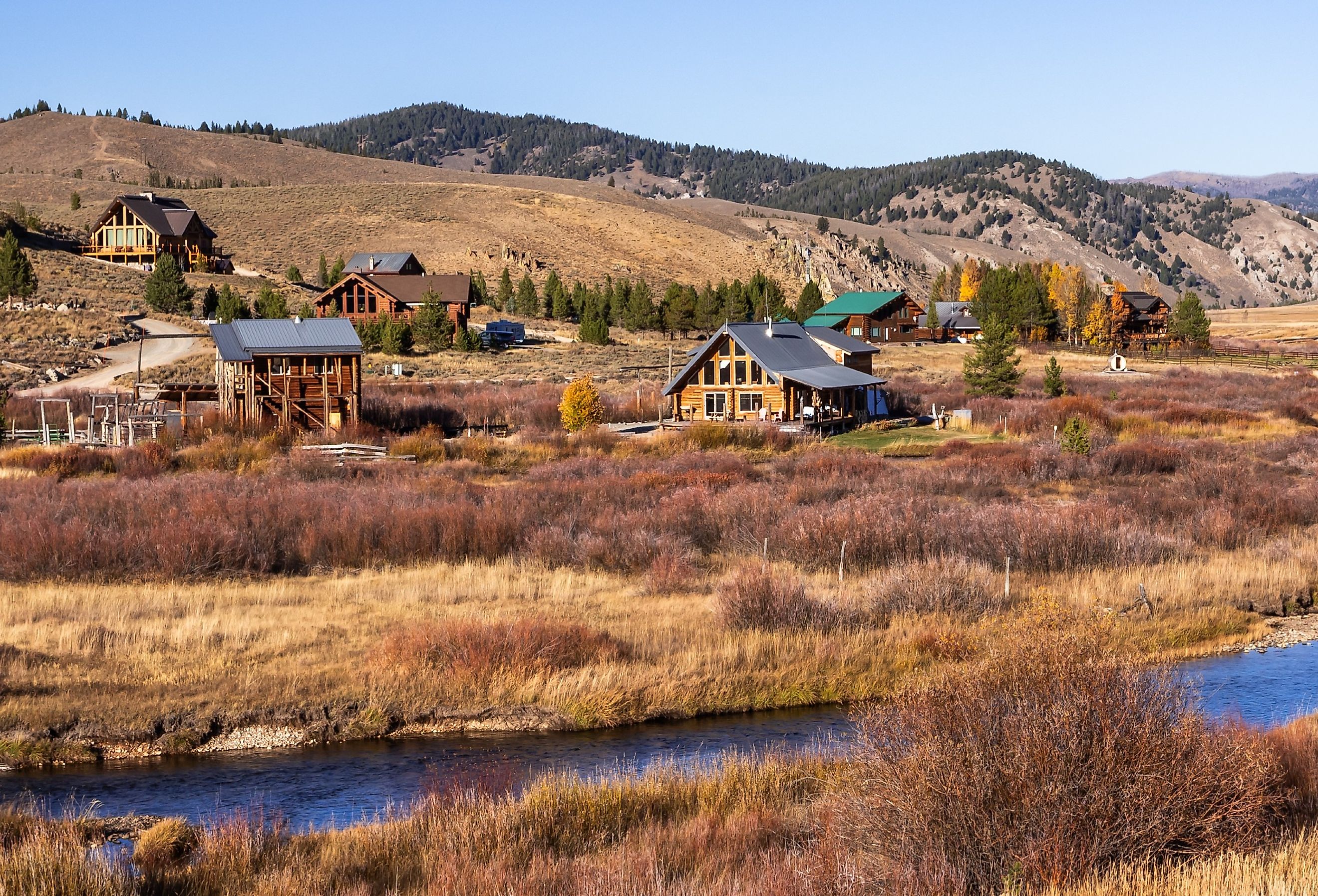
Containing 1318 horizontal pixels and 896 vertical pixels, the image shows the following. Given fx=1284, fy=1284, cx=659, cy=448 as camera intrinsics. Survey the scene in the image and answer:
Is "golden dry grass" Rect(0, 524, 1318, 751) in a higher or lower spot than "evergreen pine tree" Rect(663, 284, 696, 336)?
lower

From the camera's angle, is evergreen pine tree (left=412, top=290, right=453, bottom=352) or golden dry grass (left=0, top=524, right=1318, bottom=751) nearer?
golden dry grass (left=0, top=524, right=1318, bottom=751)

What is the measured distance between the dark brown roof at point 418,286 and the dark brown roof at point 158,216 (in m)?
23.5

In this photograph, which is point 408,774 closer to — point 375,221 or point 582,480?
point 582,480

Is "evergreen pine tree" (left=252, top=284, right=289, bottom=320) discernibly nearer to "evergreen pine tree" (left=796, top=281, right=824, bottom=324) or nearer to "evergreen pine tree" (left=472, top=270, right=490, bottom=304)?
"evergreen pine tree" (left=472, top=270, right=490, bottom=304)

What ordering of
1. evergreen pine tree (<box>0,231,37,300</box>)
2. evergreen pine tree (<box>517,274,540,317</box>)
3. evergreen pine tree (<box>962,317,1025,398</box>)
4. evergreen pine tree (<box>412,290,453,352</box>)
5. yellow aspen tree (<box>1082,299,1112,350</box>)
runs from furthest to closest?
1. yellow aspen tree (<box>1082,299,1112,350</box>)
2. evergreen pine tree (<box>517,274,540,317</box>)
3. evergreen pine tree (<box>412,290,453,352</box>)
4. evergreen pine tree (<box>0,231,37,300</box>)
5. evergreen pine tree (<box>962,317,1025,398</box>)

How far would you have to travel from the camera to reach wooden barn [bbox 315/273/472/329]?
9131cm

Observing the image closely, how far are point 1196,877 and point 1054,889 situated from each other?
112 centimetres

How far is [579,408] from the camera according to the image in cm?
4859

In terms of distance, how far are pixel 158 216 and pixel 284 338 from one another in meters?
71.1

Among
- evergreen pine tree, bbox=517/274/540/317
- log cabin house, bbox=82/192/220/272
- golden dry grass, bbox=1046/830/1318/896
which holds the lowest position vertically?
golden dry grass, bbox=1046/830/1318/896

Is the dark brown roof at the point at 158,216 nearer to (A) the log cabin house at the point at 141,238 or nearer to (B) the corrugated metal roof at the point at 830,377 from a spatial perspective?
(A) the log cabin house at the point at 141,238

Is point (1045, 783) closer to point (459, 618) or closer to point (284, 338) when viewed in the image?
point (459, 618)

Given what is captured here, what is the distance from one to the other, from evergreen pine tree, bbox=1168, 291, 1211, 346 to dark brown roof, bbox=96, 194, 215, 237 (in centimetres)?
8327

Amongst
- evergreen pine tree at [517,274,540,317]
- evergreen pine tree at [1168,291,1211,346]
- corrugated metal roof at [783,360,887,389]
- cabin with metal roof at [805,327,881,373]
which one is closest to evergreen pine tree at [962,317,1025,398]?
cabin with metal roof at [805,327,881,373]
